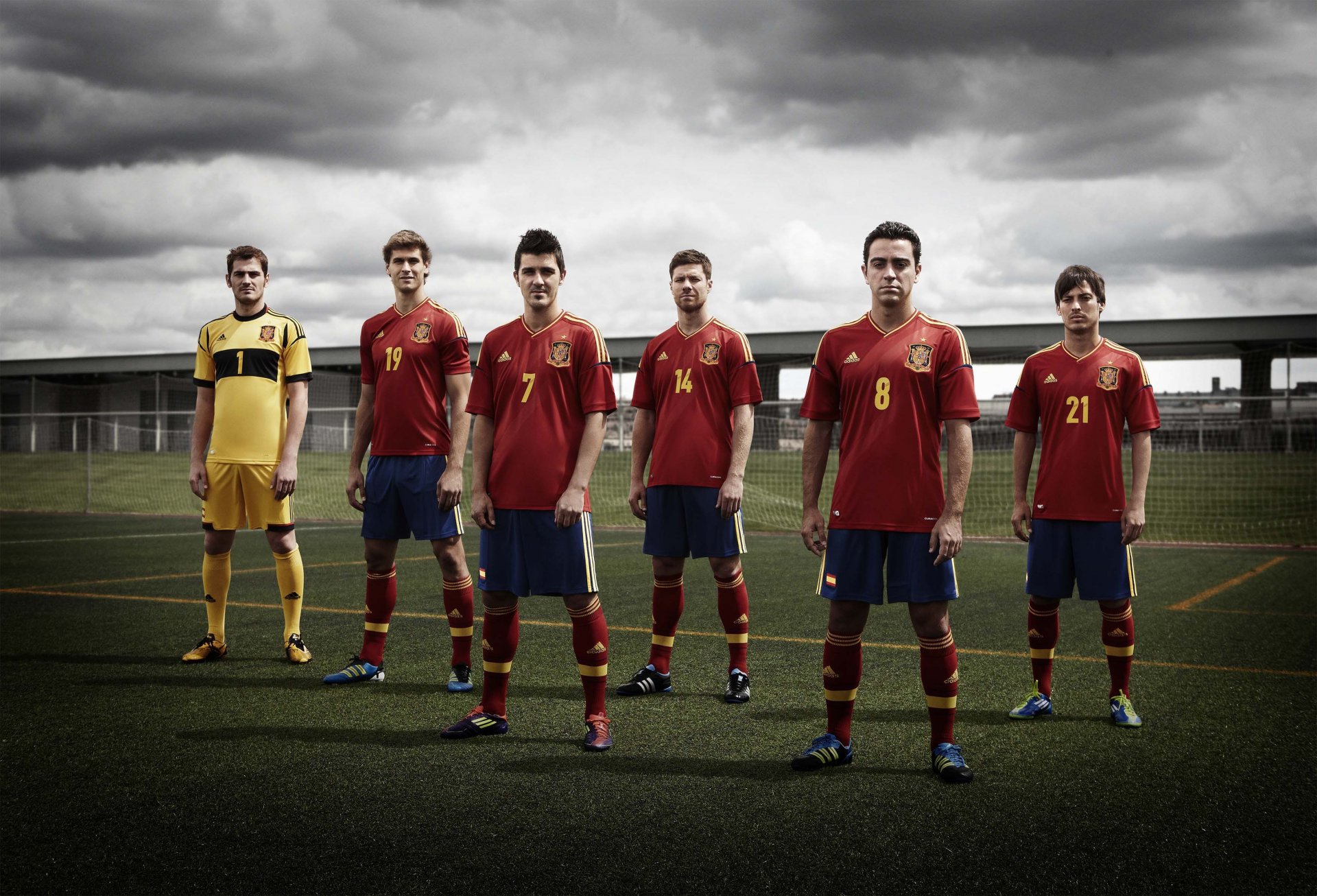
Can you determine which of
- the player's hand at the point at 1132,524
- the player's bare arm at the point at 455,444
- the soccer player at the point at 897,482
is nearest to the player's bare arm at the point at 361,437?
the player's bare arm at the point at 455,444

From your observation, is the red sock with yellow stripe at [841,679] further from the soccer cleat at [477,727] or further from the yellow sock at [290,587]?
the yellow sock at [290,587]

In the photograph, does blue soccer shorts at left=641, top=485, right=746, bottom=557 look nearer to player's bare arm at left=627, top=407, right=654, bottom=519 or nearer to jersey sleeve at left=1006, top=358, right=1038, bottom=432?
player's bare arm at left=627, top=407, right=654, bottom=519

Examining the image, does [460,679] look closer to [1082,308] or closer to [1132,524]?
[1132,524]

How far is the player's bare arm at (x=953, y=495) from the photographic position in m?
3.72

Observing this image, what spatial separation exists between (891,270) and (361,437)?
3109 mm

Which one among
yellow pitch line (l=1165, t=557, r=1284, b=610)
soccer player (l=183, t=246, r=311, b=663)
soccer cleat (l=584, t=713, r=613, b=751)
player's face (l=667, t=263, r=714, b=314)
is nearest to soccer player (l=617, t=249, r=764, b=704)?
player's face (l=667, t=263, r=714, b=314)

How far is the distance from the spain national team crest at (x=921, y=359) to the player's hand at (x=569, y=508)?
1.36 metres

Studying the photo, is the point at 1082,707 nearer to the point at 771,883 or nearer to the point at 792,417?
the point at 771,883

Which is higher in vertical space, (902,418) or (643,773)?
(902,418)

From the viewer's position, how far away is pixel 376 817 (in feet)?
11.0

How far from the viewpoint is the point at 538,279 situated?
427cm

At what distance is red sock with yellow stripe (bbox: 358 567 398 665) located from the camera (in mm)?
5543

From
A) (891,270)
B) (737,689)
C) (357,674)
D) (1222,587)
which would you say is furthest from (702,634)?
(1222,587)

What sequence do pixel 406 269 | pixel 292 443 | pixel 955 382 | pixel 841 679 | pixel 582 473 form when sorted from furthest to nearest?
pixel 292 443 < pixel 406 269 < pixel 582 473 < pixel 841 679 < pixel 955 382
